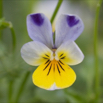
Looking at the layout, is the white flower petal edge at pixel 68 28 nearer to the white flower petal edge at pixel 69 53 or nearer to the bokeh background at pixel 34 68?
the white flower petal edge at pixel 69 53

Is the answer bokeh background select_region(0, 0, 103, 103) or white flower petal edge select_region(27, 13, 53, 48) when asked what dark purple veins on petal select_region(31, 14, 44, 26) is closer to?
white flower petal edge select_region(27, 13, 53, 48)

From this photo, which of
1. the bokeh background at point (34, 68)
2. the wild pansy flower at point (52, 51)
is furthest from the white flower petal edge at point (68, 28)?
the bokeh background at point (34, 68)

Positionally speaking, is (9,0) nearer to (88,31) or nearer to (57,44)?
(88,31)

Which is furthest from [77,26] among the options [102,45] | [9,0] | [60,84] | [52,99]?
[9,0]

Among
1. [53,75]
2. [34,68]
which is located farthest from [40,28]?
[34,68]

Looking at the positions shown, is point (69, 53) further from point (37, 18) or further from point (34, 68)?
point (34, 68)

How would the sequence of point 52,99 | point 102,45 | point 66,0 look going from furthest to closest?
point 66,0 < point 102,45 < point 52,99
